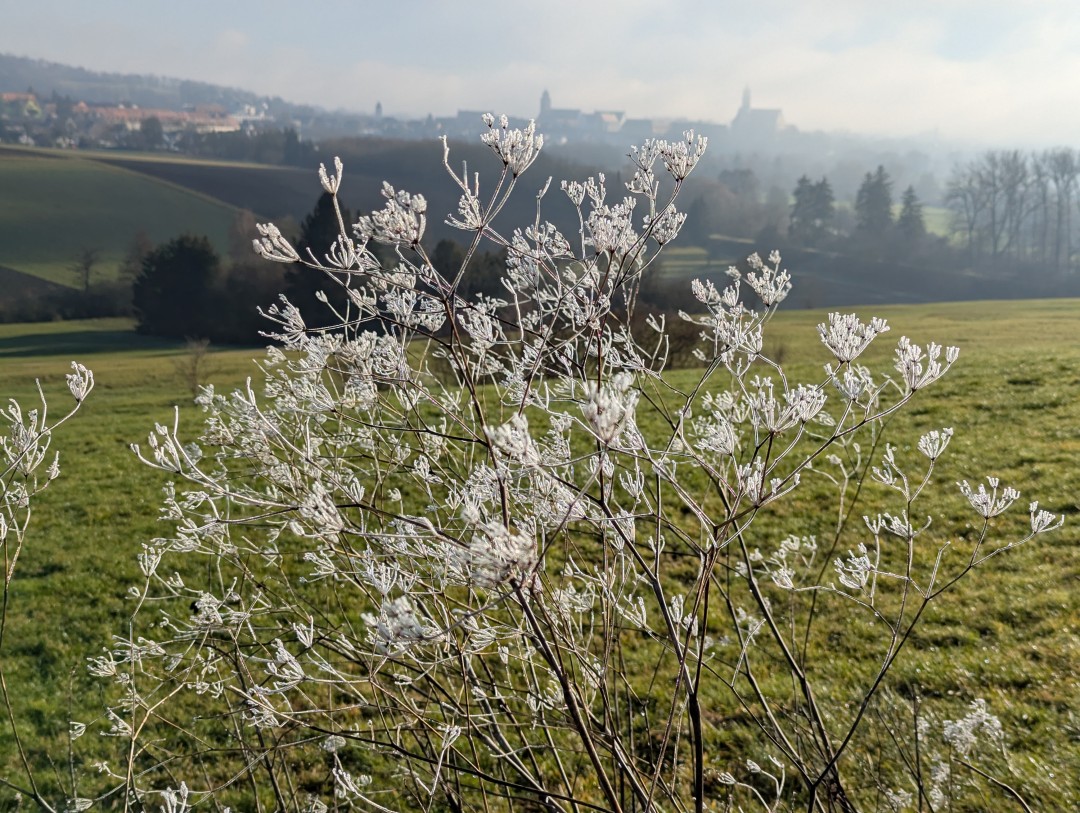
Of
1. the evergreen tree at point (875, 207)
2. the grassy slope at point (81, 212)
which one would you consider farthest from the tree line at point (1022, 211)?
the grassy slope at point (81, 212)

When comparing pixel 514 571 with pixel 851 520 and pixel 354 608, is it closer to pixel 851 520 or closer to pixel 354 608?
pixel 354 608

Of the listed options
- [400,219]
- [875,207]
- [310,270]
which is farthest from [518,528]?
[875,207]

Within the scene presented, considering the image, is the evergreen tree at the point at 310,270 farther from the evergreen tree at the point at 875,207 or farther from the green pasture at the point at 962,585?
the evergreen tree at the point at 875,207

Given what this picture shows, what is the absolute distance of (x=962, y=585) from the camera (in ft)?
23.9

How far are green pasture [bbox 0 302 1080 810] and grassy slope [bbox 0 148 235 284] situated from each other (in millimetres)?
64743

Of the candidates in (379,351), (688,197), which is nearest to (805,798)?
(379,351)

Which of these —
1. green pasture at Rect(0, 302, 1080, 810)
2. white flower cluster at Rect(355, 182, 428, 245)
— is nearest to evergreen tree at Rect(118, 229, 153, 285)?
green pasture at Rect(0, 302, 1080, 810)

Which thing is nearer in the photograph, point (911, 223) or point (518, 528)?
point (518, 528)

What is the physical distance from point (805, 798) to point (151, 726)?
5.29 meters

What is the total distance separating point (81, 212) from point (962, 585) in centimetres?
9736

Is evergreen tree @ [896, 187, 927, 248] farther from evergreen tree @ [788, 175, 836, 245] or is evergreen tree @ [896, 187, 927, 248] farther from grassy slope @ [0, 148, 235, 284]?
grassy slope @ [0, 148, 235, 284]

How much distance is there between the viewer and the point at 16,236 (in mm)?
71625

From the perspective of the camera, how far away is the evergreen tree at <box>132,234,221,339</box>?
50.5 m

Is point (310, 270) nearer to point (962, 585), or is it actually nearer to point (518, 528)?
point (962, 585)
